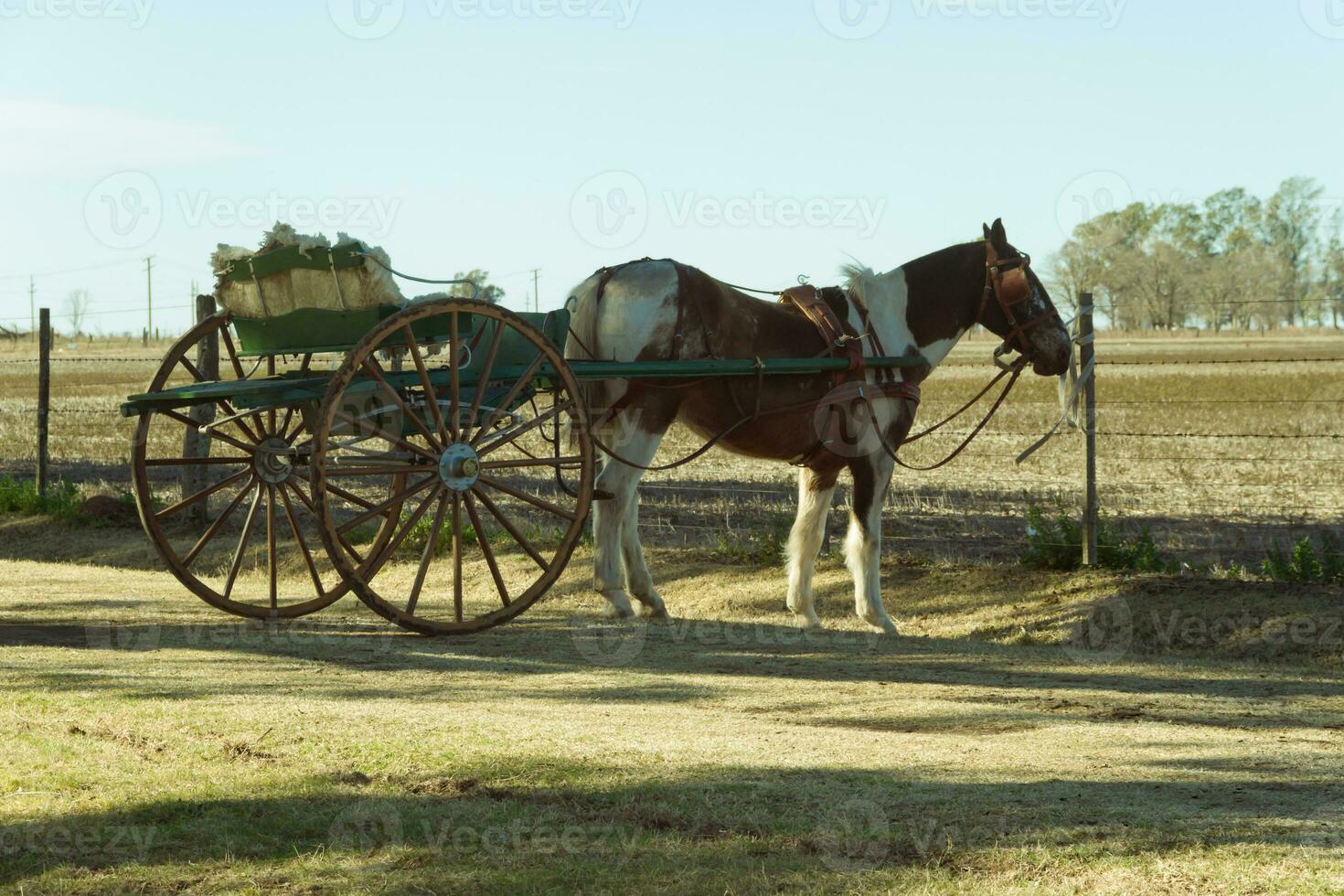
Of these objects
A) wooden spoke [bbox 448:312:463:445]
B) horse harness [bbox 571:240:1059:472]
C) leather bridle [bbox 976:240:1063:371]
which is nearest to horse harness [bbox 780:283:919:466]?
horse harness [bbox 571:240:1059:472]

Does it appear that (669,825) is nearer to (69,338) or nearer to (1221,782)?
(1221,782)

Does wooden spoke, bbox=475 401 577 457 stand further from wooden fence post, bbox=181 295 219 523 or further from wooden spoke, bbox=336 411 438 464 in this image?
wooden fence post, bbox=181 295 219 523

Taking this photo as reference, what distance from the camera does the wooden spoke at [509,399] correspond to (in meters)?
7.59

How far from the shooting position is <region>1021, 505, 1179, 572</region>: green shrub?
1130 cm

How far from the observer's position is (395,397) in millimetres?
7145

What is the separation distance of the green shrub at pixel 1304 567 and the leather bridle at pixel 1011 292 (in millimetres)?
2298

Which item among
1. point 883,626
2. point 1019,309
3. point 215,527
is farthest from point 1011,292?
point 215,527

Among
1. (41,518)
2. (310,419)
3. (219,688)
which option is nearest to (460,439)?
(310,419)

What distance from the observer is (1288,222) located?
111 m

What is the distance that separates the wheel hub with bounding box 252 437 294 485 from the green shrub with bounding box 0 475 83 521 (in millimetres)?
7698

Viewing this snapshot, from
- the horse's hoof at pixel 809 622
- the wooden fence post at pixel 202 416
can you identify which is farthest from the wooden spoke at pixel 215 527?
the wooden fence post at pixel 202 416

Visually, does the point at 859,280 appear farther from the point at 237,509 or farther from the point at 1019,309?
the point at 237,509

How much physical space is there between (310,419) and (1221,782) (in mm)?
4690

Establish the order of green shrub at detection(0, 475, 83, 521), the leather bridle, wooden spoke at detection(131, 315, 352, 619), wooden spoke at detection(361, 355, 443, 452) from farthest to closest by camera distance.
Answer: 1. green shrub at detection(0, 475, 83, 521)
2. the leather bridle
3. wooden spoke at detection(131, 315, 352, 619)
4. wooden spoke at detection(361, 355, 443, 452)
